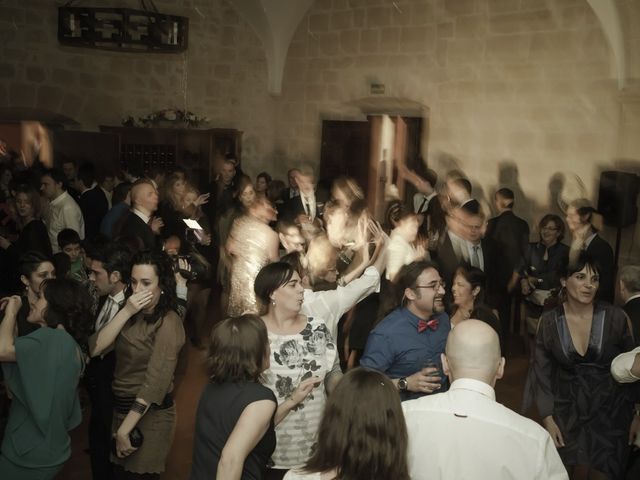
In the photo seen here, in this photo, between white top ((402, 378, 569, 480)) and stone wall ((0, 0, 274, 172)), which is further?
stone wall ((0, 0, 274, 172))

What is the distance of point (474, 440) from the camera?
2.28 metres

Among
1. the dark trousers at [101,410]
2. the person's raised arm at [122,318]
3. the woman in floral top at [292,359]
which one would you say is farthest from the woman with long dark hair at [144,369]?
the woman in floral top at [292,359]

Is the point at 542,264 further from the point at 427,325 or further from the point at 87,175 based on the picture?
the point at 87,175

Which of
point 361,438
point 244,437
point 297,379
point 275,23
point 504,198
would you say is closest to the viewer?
point 361,438

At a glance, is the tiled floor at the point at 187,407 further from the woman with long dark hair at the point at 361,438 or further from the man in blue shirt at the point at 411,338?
the woman with long dark hair at the point at 361,438

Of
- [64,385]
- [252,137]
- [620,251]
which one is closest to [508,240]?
[620,251]

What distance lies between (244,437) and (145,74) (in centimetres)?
867

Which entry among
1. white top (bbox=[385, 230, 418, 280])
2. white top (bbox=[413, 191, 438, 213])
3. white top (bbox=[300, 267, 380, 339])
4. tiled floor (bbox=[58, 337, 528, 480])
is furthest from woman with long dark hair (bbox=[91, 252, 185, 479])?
white top (bbox=[413, 191, 438, 213])

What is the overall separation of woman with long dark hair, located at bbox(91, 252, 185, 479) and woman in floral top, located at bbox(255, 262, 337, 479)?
41 centimetres

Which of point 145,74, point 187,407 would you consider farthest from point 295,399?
point 145,74

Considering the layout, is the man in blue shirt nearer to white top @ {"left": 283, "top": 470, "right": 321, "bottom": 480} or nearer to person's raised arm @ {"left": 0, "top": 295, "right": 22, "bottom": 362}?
white top @ {"left": 283, "top": 470, "right": 321, "bottom": 480}

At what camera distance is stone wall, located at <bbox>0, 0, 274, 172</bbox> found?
923cm

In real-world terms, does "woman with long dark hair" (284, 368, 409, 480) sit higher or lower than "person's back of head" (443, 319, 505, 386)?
lower

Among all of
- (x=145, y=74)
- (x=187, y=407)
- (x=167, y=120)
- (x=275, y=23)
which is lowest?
(x=187, y=407)
